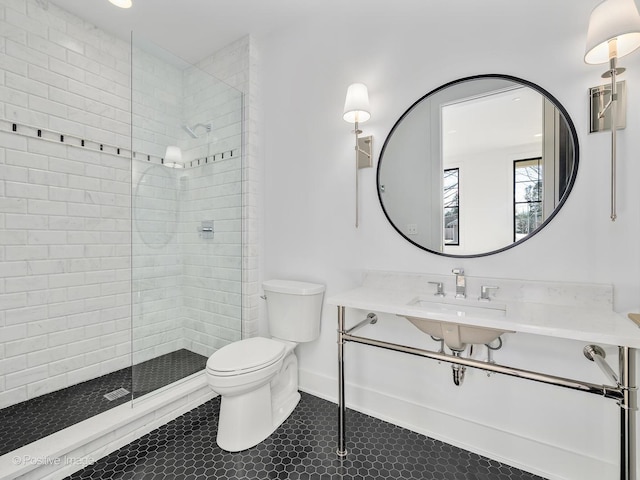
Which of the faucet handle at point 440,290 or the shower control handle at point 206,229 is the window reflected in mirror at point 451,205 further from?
the shower control handle at point 206,229

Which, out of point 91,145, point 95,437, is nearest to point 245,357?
point 95,437

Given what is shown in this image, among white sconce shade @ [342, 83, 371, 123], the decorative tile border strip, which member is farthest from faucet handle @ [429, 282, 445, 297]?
the decorative tile border strip

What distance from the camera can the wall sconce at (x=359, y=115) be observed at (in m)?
1.75

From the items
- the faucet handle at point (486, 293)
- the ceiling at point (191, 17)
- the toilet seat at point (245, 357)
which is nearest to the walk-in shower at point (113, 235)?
the ceiling at point (191, 17)

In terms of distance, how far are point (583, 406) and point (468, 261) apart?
77 cm

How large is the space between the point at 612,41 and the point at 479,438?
6.00 feet

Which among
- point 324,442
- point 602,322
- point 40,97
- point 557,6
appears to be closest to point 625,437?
point 602,322

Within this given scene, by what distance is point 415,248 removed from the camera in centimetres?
174

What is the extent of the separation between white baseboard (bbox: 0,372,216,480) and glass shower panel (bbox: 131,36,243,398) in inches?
4.2

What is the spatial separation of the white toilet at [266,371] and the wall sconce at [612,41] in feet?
5.25

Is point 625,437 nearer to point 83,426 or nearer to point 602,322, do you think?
point 602,322

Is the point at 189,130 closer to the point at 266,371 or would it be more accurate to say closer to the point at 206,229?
the point at 206,229

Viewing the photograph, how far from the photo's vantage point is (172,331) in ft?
6.68

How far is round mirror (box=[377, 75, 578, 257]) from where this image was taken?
4.63 ft
